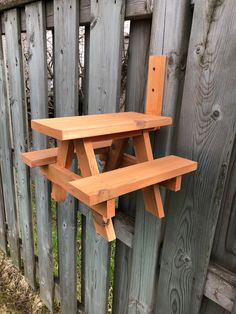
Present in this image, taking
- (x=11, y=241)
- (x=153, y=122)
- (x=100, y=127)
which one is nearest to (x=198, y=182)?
(x=153, y=122)

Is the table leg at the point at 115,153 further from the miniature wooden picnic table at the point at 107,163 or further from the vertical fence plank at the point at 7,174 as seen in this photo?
the vertical fence plank at the point at 7,174

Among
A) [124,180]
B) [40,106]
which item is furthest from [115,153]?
[40,106]

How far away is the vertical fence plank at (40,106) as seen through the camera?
154cm

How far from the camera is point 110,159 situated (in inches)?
42.6

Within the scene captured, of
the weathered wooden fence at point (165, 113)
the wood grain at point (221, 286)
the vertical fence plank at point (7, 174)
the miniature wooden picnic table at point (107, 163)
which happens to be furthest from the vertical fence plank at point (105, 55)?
the vertical fence plank at point (7, 174)

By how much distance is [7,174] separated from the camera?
2301 millimetres

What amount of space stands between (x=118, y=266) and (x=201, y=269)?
56 centimetres

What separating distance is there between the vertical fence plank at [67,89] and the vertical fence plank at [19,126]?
42cm

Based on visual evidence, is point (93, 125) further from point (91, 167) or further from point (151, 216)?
point (151, 216)

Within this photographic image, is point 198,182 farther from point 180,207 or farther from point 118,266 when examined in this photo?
point 118,266

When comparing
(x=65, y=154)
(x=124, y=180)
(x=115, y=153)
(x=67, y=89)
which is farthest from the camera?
(x=67, y=89)

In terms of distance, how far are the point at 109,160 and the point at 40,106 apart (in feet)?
2.55

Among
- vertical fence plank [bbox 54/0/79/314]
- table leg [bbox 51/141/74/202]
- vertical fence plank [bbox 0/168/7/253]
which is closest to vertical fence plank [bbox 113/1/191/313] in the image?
table leg [bbox 51/141/74/202]

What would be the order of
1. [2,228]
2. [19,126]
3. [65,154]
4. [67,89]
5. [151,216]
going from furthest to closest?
[2,228] < [19,126] < [67,89] < [151,216] < [65,154]
